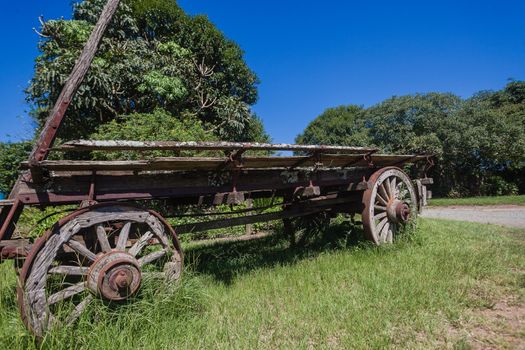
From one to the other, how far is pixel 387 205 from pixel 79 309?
15.2ft

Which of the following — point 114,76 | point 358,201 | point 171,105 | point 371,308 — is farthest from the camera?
point 171,105

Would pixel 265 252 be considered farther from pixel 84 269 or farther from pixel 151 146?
pixel 151 146

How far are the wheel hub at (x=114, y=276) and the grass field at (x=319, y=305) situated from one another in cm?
14

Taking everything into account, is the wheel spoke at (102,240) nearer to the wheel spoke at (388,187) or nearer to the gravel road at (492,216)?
the wheel spoke at (388,187)

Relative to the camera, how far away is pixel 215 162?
335 cm

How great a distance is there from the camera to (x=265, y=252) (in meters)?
5.99

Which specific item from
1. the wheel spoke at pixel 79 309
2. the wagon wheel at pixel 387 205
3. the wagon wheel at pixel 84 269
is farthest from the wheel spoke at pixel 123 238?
the wagon wheel at pixel 387 205

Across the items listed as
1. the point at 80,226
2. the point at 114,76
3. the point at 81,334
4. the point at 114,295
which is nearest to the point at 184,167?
the point at 80,226

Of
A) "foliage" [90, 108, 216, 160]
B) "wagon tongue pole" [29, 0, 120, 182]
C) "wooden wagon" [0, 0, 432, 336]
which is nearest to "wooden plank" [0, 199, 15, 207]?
"wooden wagon" [0, 0, 432, 336]

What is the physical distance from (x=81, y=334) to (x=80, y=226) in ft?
2.73

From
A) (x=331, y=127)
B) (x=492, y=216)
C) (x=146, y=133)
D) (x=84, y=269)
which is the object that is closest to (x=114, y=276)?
(x=84, y=269)

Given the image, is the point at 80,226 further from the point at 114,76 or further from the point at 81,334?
the point at 114,76

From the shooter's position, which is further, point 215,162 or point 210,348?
point 215,162

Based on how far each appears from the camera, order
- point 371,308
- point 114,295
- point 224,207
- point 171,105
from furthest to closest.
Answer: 1. point 171,105
2. point 224,207
3. point 371,308
4. point 114,295
